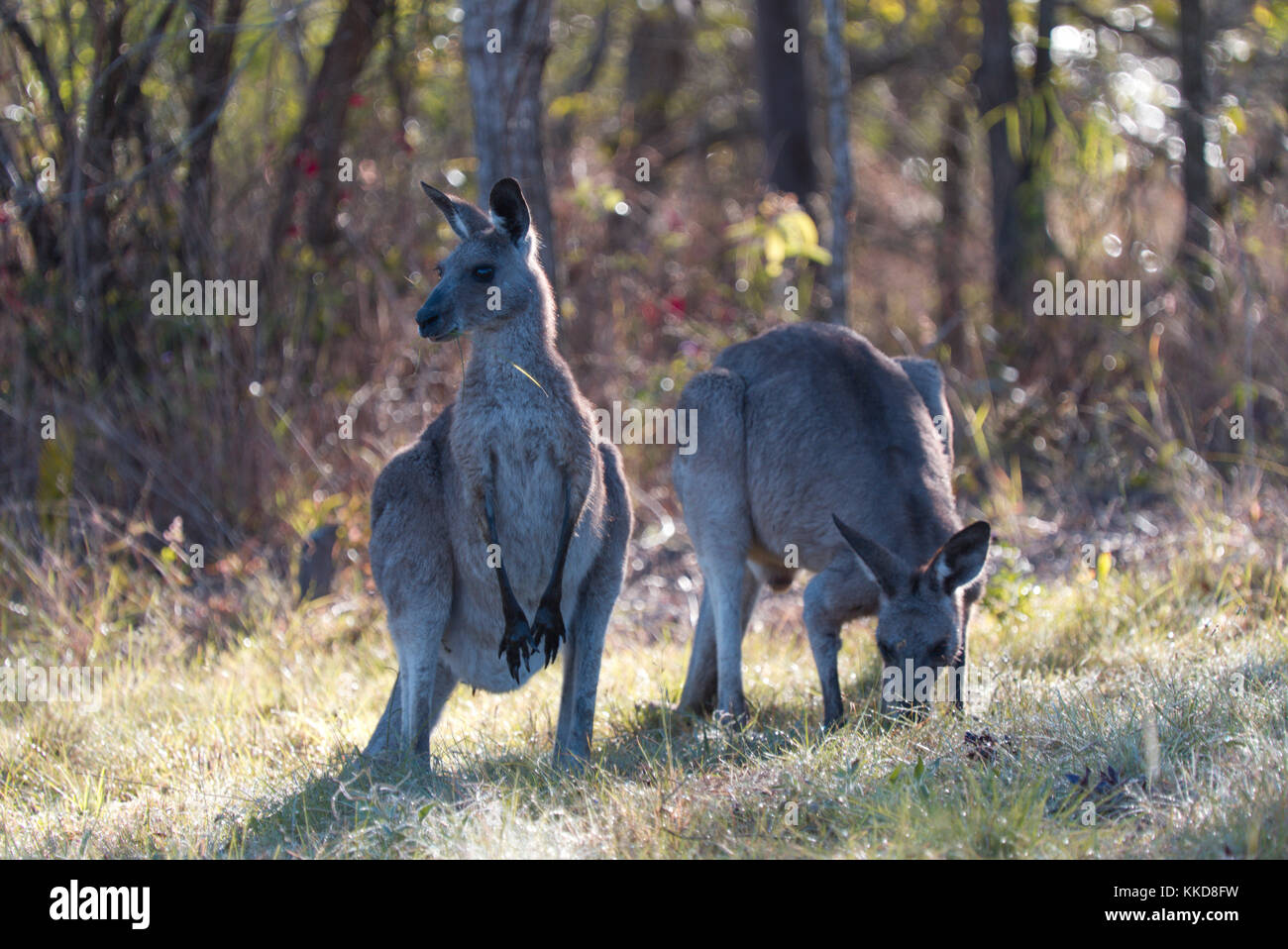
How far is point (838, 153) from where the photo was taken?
823 centimetres

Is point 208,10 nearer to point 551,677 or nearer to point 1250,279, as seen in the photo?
point 551,677

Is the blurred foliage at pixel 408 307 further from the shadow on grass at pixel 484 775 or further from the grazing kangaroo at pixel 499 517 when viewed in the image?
the shadow on grass at pixel 484 775

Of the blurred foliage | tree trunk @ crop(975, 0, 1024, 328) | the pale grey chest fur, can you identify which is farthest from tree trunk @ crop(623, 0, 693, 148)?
the pale grey chest fur

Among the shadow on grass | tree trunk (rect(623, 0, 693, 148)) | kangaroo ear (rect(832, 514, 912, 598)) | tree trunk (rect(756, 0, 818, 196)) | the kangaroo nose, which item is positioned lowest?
the shadow on grass

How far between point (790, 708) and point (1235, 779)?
1.96 meters

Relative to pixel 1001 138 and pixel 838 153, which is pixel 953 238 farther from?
pixel 838 153

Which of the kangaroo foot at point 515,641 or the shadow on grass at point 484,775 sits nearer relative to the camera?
the shadow on grass at point 484,775

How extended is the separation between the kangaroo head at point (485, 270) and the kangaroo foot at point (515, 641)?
98 cm

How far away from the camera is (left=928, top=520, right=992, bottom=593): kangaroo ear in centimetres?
427

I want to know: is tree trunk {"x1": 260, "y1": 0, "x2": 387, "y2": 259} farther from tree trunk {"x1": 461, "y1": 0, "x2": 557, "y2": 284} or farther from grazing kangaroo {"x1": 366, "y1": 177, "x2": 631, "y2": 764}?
grazing kangaroo {"x1": 366, "y1": 177, "x2": 631, "y2": 764}

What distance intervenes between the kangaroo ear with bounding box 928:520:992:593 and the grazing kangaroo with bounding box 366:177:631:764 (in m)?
1.16

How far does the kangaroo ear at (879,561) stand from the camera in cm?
437

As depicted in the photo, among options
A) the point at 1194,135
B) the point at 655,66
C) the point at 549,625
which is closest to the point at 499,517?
the point at 549,625

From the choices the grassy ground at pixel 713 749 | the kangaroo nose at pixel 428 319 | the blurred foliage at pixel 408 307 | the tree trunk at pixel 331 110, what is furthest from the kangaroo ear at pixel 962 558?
the tree trunk at pixel 331 110
